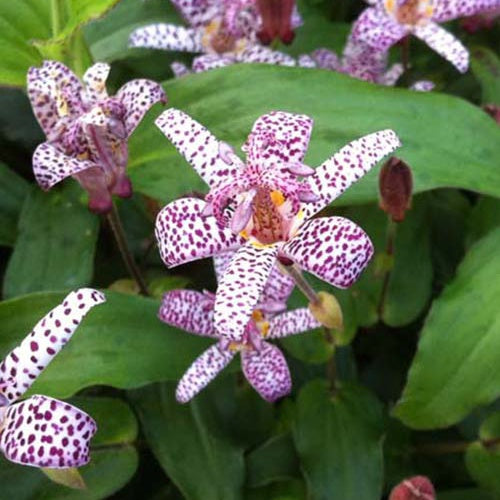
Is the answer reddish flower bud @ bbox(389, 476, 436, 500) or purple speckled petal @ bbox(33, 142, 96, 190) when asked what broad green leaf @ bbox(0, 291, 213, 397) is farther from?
reddish flower bud @ bbox(389, 476, 436, 500)

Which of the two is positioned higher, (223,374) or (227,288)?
(227,288)

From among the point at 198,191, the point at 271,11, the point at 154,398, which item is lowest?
the point at 154,398

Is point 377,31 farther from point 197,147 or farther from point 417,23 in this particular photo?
point 197,147

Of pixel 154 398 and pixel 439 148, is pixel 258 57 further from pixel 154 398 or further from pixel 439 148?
pixel 154 398

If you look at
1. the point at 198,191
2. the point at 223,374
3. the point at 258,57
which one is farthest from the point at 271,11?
the point at 223,374

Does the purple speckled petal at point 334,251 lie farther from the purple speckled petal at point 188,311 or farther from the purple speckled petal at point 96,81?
the purple speckled petal at point 96,81

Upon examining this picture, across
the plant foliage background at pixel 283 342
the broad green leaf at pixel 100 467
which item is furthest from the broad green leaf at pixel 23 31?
the broad green leaf at pixel 100 467
